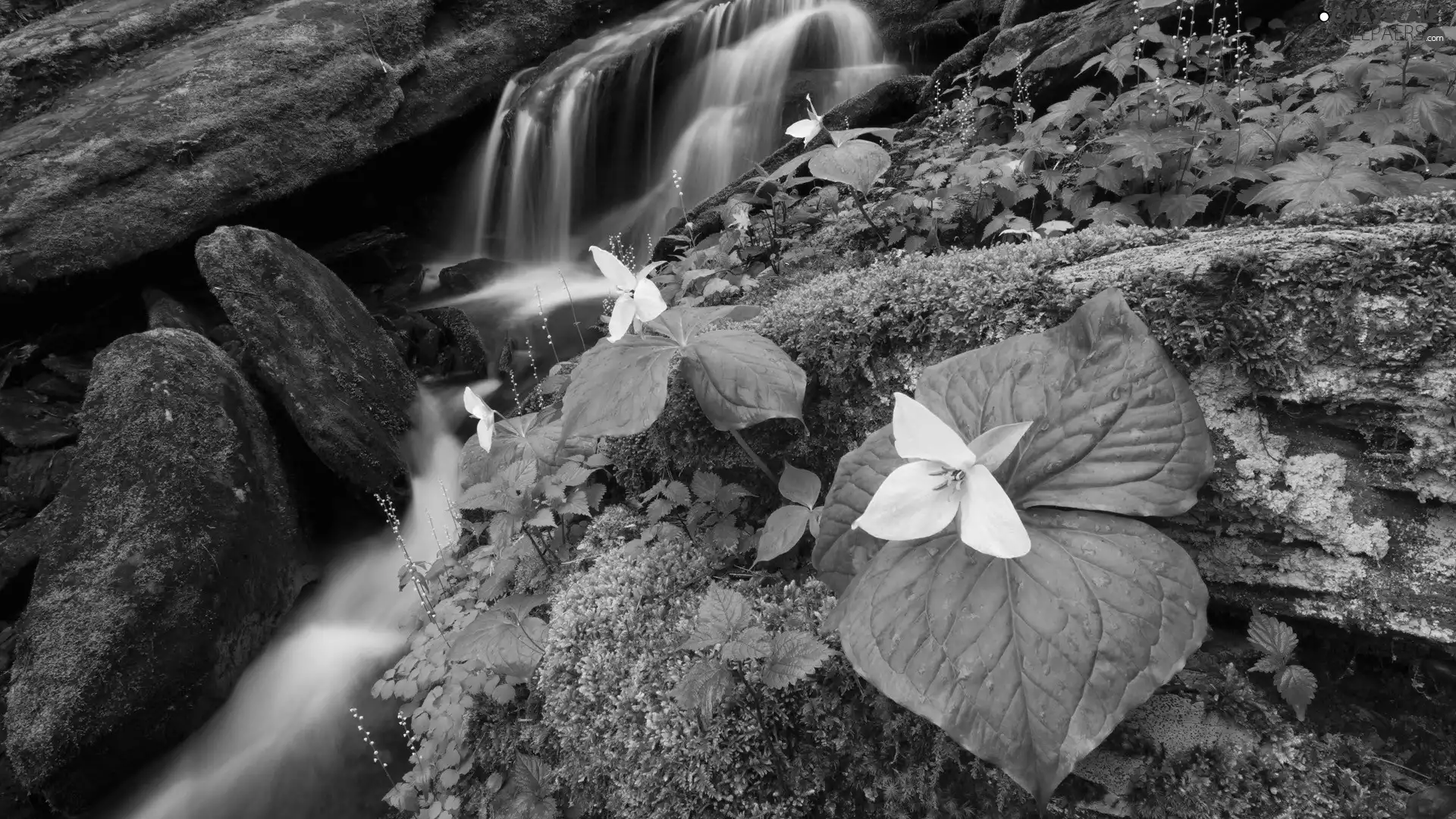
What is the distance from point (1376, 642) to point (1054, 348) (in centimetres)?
88

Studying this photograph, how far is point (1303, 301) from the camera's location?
142 cm

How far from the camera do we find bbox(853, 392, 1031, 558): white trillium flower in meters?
1.08

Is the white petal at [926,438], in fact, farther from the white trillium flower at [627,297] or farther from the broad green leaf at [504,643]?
the broad green leaf at [504,643]

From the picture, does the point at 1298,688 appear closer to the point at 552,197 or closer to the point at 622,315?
the point at 622,315

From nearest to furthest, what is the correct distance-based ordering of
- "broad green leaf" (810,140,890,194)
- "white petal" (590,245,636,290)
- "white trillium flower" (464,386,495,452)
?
1. "white petal" (590,245,636,290)
2. "white trillium flower" (464,386,495,452)
3. "broad green leaf" (810,140,890,194)

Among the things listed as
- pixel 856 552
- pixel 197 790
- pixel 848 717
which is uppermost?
pixel 856 552

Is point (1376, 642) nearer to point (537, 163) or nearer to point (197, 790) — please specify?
point (197, 790)

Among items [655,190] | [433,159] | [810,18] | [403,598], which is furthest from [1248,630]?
[433,159]

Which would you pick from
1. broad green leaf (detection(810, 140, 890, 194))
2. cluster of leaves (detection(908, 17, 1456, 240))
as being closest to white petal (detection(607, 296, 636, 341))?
A: broad green leaf (detection(810, 140, 890, 194))

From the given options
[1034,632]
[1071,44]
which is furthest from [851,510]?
[1071,44]

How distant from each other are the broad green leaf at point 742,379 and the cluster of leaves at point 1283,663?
1.08m

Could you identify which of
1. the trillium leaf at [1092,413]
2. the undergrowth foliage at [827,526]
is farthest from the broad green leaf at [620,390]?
the trillium leaf at [1092,413]

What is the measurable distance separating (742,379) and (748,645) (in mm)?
692

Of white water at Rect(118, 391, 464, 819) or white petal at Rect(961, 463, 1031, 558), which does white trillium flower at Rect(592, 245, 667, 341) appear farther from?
white water at Rect(118, 391, 464, 819)
